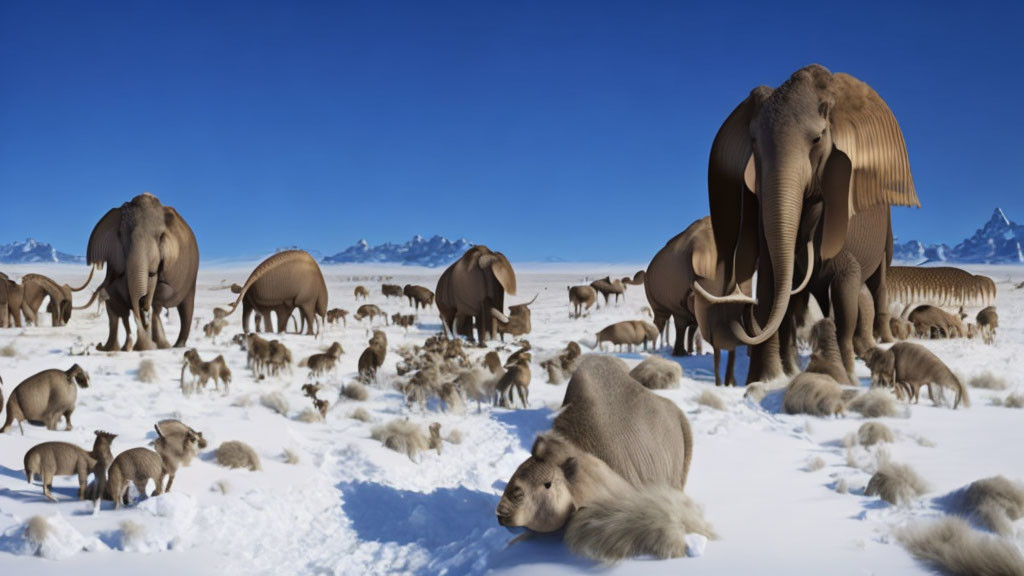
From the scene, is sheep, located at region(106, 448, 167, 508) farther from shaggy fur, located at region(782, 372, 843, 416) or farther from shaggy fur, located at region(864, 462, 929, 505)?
shaggy fur, located at region(782, 372, 843, 416)

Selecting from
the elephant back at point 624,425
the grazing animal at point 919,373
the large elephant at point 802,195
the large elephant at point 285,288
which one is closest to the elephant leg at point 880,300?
the large elephant at point 802,195

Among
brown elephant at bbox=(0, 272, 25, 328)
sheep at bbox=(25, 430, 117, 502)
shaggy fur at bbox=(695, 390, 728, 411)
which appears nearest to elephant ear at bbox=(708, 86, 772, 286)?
shaggy fur at bbox=(695, 390, 728, 411)

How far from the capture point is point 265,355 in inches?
423

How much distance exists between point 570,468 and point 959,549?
1.86m

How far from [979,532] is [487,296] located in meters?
14.0

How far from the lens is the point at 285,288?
54.8ft

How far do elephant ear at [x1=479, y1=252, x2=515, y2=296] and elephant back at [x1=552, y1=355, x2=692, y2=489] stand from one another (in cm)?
1274

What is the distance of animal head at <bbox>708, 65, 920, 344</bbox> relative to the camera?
7914 millimetres

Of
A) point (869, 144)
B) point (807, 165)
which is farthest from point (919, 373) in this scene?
point (869, 144)

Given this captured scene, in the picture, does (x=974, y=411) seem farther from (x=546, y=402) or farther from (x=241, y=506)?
(x=241, y=506)

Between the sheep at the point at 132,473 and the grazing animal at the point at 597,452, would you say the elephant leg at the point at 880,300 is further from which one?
the sheep at the point at 132,473

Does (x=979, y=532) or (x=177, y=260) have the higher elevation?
(x=177, y=260)

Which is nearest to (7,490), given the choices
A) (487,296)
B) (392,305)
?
(487,296)

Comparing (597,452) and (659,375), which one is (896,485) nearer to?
(597,452)
